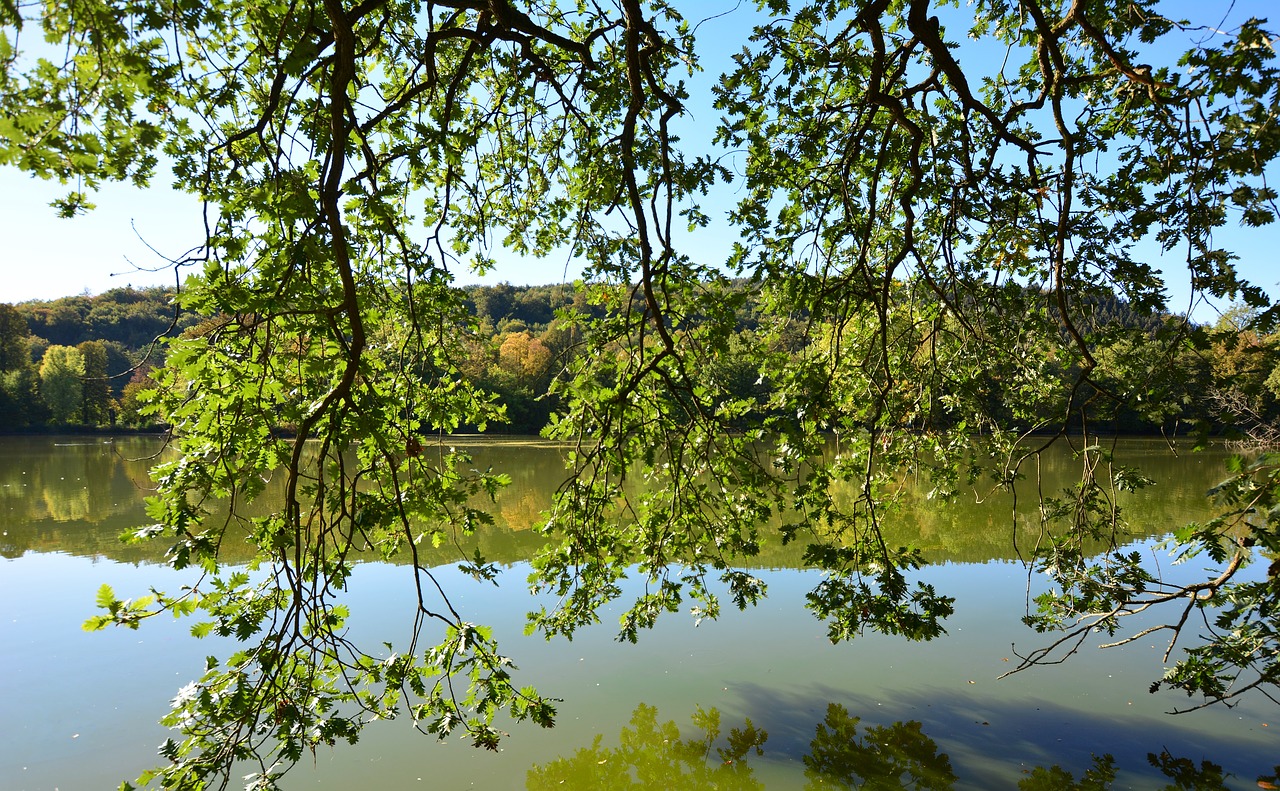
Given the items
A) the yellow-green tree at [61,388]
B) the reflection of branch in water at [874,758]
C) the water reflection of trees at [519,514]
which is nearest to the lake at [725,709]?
the reflection of branch in water at [874,758]

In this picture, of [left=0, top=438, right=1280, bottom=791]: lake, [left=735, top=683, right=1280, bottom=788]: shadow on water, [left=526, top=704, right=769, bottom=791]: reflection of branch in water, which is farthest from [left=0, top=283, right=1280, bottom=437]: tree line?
[left=526, top=704, right=769, bottom=791]: reflection of branch in water

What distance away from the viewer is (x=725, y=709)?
488cm

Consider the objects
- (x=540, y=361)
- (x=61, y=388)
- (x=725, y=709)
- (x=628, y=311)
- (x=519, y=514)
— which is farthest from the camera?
(x=61, y=388)

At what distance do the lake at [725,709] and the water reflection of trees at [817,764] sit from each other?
1cm

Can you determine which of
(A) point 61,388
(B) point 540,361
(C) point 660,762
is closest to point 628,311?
(C) point 660,762

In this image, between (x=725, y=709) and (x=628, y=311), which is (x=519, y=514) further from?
(x=628, y=311)

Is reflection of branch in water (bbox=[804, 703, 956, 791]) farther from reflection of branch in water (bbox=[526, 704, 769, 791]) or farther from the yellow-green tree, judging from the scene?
the yellow-green tree

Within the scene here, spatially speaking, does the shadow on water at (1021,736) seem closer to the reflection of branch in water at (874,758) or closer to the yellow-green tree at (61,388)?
the reflection of branch in water at (874,758)

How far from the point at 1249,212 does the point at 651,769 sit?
368 centimetres

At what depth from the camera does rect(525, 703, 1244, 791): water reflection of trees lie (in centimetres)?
403

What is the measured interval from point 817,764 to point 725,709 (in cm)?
78

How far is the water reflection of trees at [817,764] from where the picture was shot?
159 inches

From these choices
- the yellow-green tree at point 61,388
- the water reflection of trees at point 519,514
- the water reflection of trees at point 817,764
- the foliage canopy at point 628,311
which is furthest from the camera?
the yellow-green tree at point 61,388

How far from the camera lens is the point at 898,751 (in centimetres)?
433
